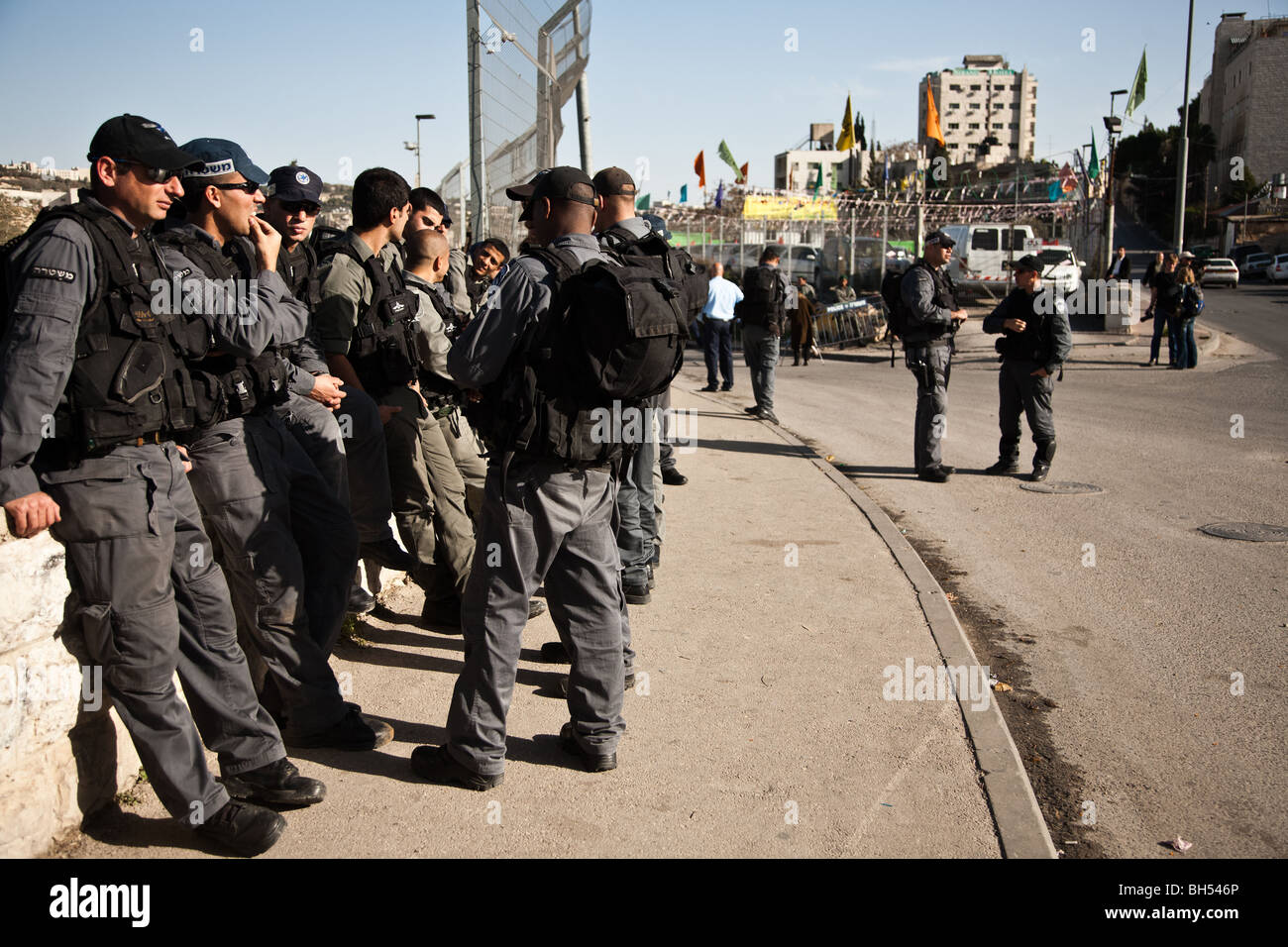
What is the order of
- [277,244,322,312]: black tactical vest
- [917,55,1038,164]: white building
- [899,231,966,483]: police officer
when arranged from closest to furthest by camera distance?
[277,244,322,312]: black tactical vest → [899,231,966,483]: police officer → [917,55,1038,164]: white building

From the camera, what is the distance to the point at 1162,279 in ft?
58.3

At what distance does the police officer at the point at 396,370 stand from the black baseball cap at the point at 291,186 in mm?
223

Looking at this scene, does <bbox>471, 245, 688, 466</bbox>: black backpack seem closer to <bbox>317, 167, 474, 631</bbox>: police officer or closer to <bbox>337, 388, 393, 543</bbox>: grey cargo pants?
<bbox>337, 388, 393, 543</bbox>: grey cargo pants

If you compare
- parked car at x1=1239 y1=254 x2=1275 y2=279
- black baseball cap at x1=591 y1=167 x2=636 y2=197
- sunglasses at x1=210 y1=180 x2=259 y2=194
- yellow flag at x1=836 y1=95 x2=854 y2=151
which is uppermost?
yellow flag at x1=836 y1=95 x2=854 y2=151

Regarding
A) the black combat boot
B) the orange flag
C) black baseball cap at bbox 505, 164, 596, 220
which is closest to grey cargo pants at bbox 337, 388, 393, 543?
black baseball cap at bbox 505, 164, 596, 220

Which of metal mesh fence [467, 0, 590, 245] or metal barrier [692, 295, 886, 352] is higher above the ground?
metal mesh fence [467, 0, 590, 245]

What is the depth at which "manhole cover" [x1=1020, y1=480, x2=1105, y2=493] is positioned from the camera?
891 cm

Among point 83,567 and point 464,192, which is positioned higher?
point 464,192

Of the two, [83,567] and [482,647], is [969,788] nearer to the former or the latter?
[482,647]

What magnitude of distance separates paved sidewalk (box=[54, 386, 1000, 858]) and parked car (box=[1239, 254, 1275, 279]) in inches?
2094

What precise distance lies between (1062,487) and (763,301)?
15.3 feet

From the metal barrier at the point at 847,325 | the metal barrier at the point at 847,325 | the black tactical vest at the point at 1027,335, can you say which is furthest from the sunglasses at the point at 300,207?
the metal barrier at the point at 847,325
